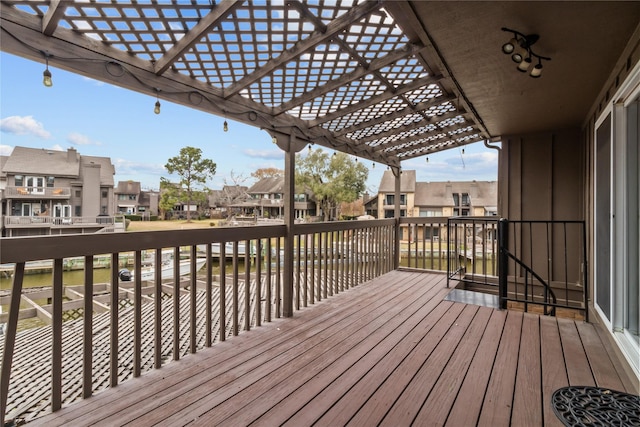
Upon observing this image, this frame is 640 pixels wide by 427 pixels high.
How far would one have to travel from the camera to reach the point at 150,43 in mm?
2143

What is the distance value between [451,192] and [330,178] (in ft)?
25.4

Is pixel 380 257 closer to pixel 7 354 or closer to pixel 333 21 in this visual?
pixel 333 21

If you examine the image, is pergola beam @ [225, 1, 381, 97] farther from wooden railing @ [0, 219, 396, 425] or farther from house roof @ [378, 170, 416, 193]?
house roof @ [378, 170, 416, 193]

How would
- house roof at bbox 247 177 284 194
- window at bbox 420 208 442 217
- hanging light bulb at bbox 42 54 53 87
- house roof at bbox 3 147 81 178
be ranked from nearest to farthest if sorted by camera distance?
hanging light bulb at bbox 42 54 53 87 < house roof at bbox 3 147 81 178 < house roof at bbox 247 177 284 194 < window at bbox 420 208 442 217

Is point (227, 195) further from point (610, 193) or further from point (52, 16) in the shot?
point (610, 193)

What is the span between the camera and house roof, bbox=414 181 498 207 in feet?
32.5

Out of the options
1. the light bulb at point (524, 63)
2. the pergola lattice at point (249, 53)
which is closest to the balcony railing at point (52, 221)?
the pergola lattice at point (249, 53)

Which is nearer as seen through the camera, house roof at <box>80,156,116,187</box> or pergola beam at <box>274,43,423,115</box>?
pergola beam at <box>274,43,423,115</box>

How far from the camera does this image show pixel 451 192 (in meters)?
11.0

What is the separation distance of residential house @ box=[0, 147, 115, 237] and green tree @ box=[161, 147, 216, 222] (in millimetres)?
954

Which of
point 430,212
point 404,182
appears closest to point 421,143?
point 404,182

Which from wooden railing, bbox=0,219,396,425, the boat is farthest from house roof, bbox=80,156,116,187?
the boat

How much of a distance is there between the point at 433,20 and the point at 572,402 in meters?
2.38

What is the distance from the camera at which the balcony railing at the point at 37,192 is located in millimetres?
1994
